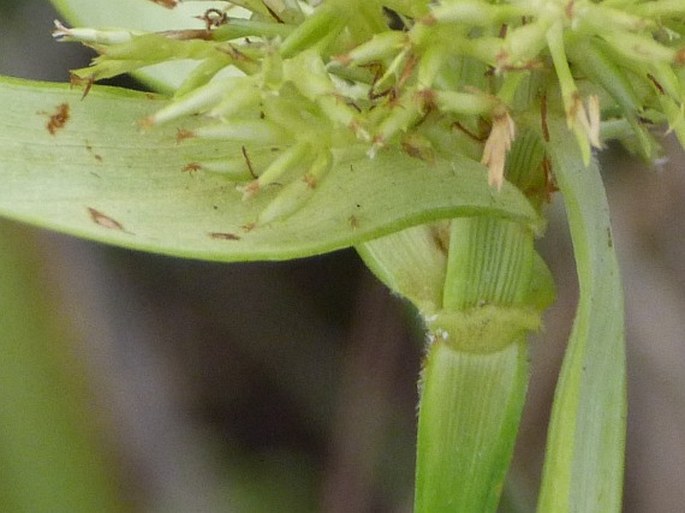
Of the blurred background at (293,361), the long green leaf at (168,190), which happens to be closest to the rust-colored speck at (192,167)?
the long green leaf at (168,190)

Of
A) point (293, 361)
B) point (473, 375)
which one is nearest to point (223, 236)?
point (473, 375)

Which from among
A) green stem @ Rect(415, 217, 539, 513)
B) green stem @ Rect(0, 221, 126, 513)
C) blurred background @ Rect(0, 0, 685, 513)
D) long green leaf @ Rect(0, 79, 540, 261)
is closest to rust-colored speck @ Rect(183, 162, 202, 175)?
long green leaf @ Rect(0, 79, 540, 261)

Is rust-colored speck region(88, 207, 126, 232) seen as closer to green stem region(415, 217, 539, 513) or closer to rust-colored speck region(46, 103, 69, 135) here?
rust-colored speck region(46, 103, 69, 135)

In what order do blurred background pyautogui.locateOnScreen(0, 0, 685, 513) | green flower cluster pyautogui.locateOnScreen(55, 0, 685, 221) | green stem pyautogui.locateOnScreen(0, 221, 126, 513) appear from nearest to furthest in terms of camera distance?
green flower cluster pyautogui.locateOnScreen(55, 0, 685, 221) → green stem pyautogui.locateOnScreen(0, 221, 126, 513) → blurred background pyautogui.locateOnScreen(0, 0, 685, 513)

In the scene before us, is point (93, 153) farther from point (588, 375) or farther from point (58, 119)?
point (588, 375)

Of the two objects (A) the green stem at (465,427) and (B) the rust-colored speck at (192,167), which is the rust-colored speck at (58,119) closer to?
(B) the rust-colored speck at (192,167)

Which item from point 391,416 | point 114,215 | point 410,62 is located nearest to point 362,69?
point 410,62

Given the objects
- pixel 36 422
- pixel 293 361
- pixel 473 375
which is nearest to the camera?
pixel 473 375

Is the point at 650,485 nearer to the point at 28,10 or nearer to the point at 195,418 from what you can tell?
the point at 195,418
